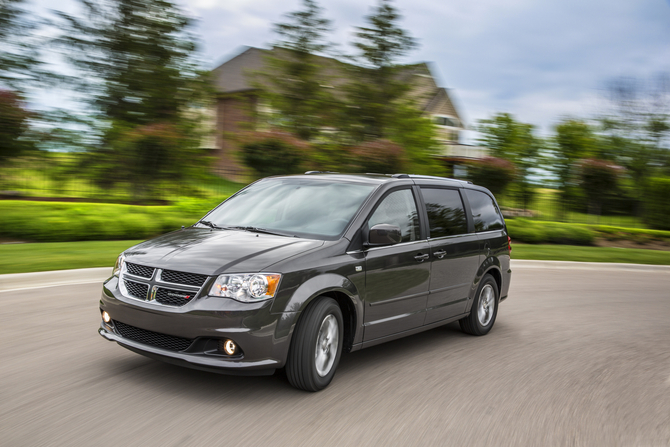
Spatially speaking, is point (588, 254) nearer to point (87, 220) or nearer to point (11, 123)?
point (87, 220)

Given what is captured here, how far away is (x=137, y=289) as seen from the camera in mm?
4645

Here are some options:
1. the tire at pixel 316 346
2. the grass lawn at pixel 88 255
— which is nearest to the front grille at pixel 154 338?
the tire at pixel 316 346

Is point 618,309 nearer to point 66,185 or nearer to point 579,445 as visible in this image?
point 579,445

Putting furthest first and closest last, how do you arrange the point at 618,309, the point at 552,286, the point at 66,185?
the point at 66,185 < the point at 552,286 < the point at 618,309

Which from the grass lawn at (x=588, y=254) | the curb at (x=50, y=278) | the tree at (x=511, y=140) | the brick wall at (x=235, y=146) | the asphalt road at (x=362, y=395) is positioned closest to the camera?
the asphalt road at (x=362, y=395)

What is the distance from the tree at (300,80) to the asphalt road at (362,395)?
16745mm

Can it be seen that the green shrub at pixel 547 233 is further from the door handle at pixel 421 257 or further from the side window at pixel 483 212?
the door handle at pixel 421 257

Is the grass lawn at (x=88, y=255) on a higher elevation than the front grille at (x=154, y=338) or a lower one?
lower

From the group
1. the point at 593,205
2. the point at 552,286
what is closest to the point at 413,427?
the point at 552,286

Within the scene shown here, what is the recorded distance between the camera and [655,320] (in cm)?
895

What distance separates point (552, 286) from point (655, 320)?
8.81 ft

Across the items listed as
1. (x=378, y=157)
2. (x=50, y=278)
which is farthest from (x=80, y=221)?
(x=378, y=157)

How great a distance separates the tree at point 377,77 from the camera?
2345 cm

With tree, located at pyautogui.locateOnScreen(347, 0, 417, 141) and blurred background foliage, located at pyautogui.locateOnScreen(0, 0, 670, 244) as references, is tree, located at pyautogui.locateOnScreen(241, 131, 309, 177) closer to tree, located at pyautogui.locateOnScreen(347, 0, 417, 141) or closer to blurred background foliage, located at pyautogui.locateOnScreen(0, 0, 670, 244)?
blurred background foliage, located at pyautogui.locateOnScreen(0, 0, 670, 244)
